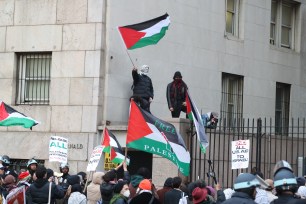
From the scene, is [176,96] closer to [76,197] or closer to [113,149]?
[113,149]

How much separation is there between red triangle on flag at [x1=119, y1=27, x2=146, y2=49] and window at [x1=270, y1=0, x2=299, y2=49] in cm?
957

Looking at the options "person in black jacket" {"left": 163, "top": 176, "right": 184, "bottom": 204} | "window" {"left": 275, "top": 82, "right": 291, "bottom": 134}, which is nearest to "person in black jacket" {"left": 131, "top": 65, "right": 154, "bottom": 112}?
"person in black jacket" {"left": 163, "top": 176, "right": 184, "bottom": 204}

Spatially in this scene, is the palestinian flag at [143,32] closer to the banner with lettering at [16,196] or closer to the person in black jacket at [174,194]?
the person in black jacket at [174,194]

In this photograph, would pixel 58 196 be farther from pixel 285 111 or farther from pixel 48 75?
pixel 285 111

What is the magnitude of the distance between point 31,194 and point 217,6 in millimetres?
13435

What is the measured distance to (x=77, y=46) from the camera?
24844 mm

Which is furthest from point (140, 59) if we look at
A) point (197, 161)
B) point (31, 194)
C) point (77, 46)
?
point (31, 194)

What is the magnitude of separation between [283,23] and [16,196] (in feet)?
60.9

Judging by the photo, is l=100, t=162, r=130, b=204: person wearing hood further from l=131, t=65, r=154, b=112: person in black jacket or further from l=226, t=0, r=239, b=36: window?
l=226, t=0, r=239, b=36: window

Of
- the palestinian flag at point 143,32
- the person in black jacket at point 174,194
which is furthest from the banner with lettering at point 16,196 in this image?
the palestinian flag at point 143,32

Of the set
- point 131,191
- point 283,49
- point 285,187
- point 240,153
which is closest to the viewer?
point 285,187

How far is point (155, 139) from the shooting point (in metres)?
18.2

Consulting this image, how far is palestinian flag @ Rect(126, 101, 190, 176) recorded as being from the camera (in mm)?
18078

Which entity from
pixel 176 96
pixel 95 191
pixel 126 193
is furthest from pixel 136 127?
pixel 176 96
